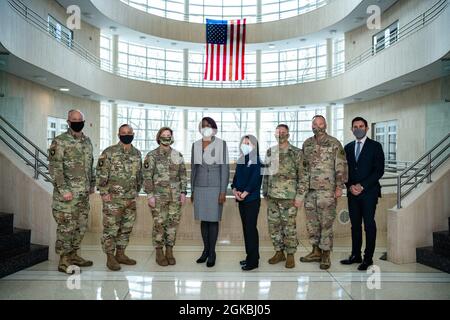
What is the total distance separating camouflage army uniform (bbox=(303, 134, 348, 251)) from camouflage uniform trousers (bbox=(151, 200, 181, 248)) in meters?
1.99

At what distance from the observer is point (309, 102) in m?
20.3

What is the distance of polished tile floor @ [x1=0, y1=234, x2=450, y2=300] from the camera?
4820 millimetres

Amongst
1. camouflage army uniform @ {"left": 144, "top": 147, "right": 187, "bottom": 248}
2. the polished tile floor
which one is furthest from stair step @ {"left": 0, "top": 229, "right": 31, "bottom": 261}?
camouflage army uniform @ {"left": 144, "top": 147, "right": 187, "bottom": 248}

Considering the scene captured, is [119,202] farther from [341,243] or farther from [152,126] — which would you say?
[152,126]

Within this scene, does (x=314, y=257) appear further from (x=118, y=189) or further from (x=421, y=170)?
(x=118, y=189)

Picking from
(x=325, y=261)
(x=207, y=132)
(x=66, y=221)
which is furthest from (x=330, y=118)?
(x=66, y=221)

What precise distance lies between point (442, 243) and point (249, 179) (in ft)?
10.1

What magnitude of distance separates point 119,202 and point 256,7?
22.7m

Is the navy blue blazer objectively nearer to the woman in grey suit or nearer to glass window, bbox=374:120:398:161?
the woman in grey suit

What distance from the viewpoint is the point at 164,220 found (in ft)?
20.0

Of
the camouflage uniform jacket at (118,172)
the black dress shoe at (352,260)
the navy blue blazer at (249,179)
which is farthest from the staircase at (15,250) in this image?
the black dress shoe at (352,260)

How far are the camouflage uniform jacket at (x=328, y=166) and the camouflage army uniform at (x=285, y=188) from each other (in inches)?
7.8

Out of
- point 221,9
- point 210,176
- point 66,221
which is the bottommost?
point 66,221
